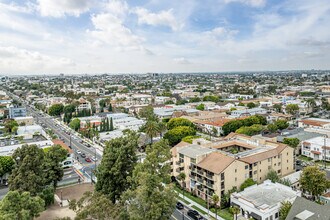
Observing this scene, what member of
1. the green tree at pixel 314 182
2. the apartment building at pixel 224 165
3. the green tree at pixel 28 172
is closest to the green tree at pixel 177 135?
the apartment building at pixel 224 165

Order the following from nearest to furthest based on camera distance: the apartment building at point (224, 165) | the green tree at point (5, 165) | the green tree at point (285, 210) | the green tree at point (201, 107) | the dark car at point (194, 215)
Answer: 1. the green tree at point (285, 210)
2. the dark car at point (194, 215)
3. the apartment building at point (224, 165)
4. the green tree at point (5, 165)
5. the green tree at point (201, 107)

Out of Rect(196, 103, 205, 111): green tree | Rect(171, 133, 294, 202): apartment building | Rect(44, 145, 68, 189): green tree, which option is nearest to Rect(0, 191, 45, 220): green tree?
Rect(44, 145, 68, 189): green tree

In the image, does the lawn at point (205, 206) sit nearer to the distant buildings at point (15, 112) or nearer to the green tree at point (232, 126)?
the green tree at point (232, 126)

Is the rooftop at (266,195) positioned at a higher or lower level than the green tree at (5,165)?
lower

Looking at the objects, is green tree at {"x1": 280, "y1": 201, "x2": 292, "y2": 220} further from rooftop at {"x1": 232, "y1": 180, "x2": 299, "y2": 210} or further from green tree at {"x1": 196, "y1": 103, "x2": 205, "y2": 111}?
green tree at {"x1": 196, "y1": 103, "x2": 205, "y2": 111}

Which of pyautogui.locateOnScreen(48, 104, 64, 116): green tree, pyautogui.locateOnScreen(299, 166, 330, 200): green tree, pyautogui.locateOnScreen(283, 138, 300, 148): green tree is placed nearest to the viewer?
pyautogui.locateOnScreen(299, 166, 330, 200): green tree

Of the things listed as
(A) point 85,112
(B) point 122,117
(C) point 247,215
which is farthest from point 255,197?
(A) point 85,112

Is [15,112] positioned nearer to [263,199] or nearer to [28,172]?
[28,172]

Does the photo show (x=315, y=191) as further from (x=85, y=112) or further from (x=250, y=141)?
(x=85, y=112)
